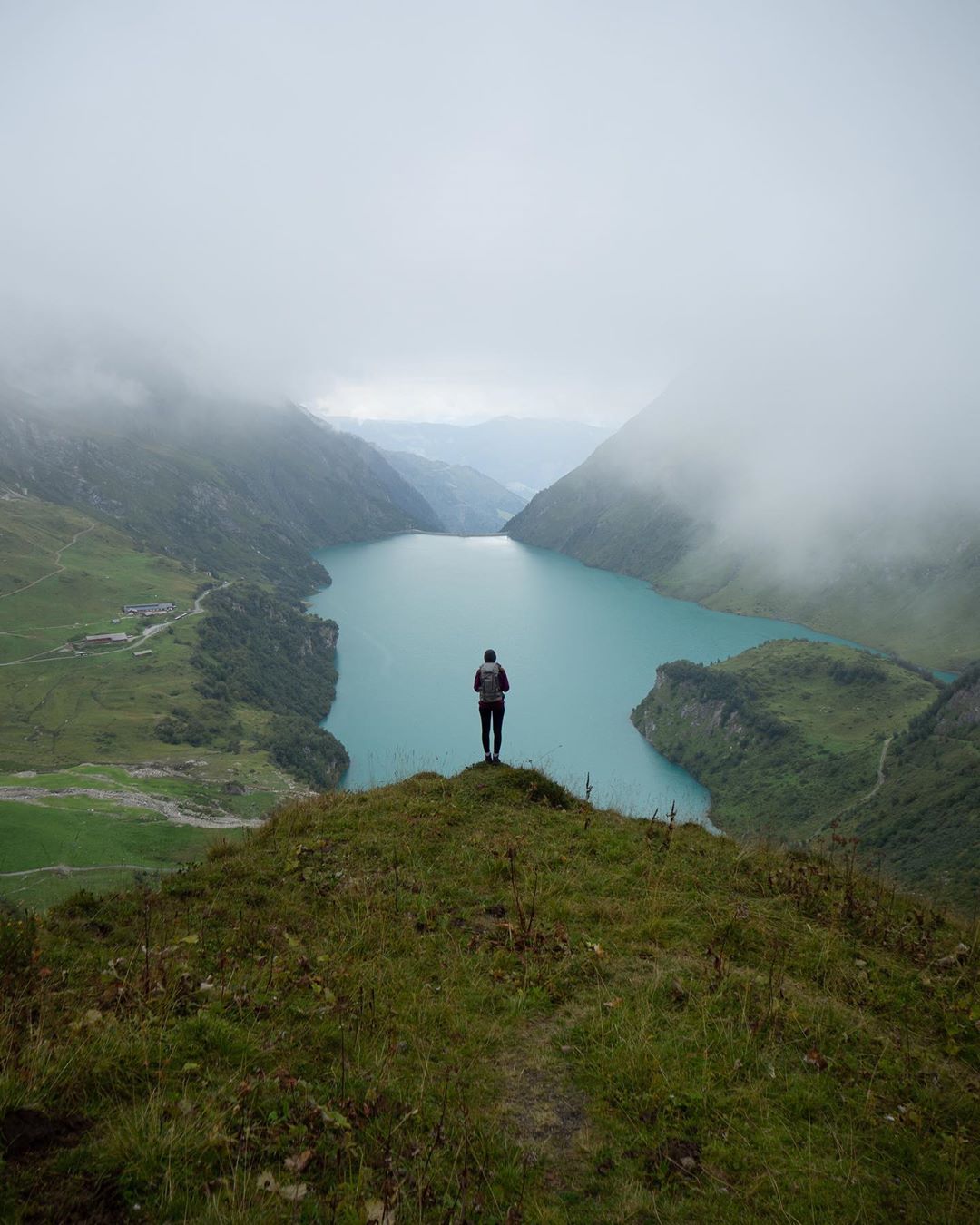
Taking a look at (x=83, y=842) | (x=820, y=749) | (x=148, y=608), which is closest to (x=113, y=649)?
(x=148, y=608)

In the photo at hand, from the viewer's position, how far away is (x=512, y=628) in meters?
184

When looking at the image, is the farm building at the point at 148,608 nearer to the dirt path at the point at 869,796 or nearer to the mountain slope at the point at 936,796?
the dirt path at the point at 869,796

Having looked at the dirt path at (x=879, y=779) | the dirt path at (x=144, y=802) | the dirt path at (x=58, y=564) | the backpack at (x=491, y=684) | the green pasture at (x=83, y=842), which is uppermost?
the dirt path at (x=58, y=564)

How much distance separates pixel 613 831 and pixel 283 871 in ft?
16.5

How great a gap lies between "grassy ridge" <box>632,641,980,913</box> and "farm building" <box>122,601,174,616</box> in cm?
11499

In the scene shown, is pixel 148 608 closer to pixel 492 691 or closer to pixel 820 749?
pixel 820 749

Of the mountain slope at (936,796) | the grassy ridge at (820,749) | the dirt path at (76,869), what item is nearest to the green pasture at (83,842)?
the dirt path at (76,869)

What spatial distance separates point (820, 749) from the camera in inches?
4395

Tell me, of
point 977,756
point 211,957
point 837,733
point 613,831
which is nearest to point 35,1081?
point 211,957

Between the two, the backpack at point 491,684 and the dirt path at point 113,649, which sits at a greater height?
the dirt path at point 113,649

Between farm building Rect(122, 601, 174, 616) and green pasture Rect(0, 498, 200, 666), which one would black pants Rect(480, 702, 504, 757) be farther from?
farm building Rect(122, 601, 174, 616)

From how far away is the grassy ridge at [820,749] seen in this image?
261ft

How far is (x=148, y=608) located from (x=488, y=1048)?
16167 centimetres

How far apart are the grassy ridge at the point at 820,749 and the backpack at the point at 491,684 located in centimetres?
6914
